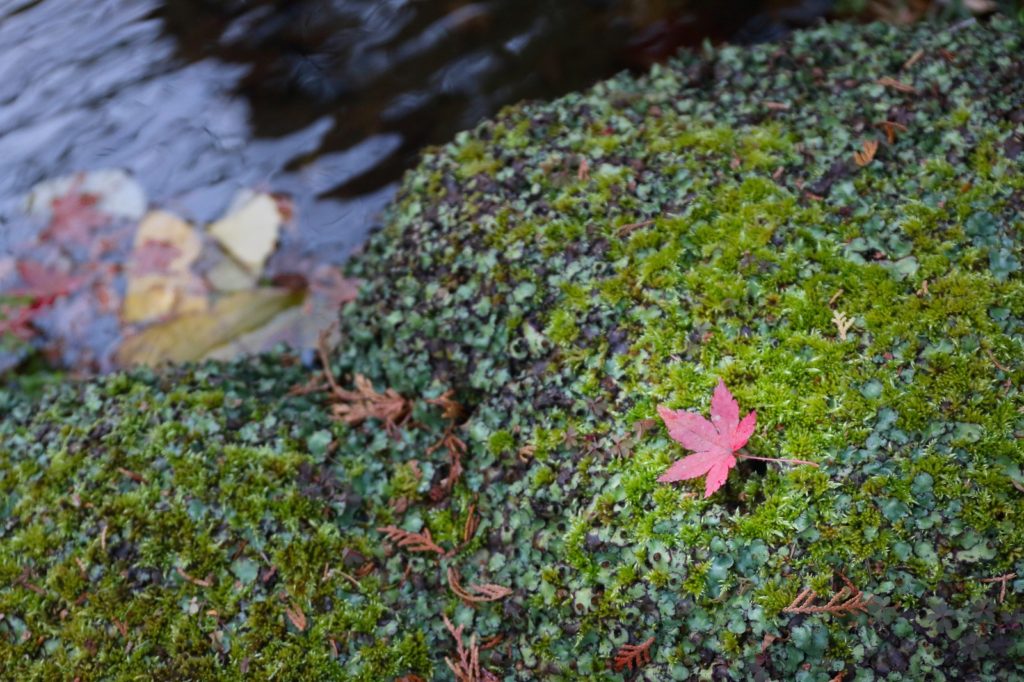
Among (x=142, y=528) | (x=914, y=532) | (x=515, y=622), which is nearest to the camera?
(x=914, y=532)

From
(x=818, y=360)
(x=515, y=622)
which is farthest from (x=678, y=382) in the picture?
(x=515, y=622)

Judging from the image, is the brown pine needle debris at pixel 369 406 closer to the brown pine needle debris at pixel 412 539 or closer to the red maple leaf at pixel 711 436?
the brown pine needle debris at pixel 412 539

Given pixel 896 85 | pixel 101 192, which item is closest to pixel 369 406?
pixel 896 85

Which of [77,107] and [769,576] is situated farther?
[77,107]

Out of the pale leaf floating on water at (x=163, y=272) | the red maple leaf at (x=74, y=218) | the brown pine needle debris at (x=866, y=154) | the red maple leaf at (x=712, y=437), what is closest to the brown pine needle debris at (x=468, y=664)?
the red maple leaf at (x=712, y=437)

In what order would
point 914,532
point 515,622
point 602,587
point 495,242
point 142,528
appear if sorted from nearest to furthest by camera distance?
point 914,532, point 602,587, point 515,622, point 142,528, point 495,242

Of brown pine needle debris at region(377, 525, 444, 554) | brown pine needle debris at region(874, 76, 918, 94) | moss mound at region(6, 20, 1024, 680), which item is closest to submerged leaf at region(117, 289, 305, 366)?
moss mound at region(6, 20, 1024, 680)

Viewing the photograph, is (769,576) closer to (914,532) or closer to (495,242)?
(914,532)
